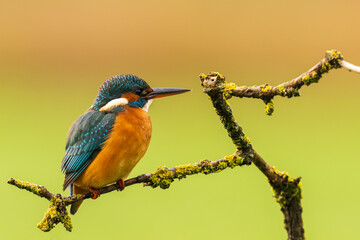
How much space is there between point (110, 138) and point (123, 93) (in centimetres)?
27

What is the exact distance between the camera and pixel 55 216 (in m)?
1.45

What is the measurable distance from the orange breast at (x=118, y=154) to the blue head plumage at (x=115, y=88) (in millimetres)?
117

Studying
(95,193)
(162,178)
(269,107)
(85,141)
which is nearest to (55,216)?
(162,178)

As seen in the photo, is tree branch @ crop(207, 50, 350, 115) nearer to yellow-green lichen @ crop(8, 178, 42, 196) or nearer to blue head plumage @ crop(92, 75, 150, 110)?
yellow-green lichen @ crop(8, 178, 42, 196)

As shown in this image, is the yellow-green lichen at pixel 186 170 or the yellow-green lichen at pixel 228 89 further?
the yellow-green lichen at pixel 186 170

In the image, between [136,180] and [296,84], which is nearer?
[296,84]

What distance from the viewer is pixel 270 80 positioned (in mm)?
8570

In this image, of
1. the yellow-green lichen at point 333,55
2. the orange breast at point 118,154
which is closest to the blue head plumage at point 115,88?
the orange breast at point 118,154

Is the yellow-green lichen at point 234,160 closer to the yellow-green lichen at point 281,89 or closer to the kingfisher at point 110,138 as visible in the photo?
the yellow-green lichen at point 281,89

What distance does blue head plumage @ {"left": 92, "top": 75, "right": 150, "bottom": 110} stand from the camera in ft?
8.26

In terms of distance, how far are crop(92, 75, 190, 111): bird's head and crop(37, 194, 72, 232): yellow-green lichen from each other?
1.06 meters

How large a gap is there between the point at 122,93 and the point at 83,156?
0.37 meters

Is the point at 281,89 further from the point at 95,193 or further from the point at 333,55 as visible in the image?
the point at 95,193

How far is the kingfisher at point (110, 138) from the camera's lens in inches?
92.5
